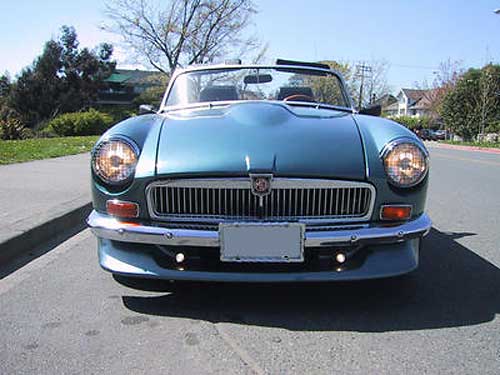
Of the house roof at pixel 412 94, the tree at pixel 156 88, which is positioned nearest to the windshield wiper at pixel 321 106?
the tree at pixel 156 88

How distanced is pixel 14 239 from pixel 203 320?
1.98 m

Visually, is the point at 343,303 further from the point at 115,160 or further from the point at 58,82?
the point at 58,82

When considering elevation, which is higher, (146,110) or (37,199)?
(146,110)

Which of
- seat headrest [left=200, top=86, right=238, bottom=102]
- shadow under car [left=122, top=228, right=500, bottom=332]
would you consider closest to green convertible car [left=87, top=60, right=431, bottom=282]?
shadow under car [left=122, top=228, right=500, bottom=332]

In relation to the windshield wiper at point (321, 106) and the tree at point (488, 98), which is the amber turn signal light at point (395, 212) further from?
the tree at point (488, 98)

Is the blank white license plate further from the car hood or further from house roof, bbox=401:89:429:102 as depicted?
house roof, bbox=401:89:429:102

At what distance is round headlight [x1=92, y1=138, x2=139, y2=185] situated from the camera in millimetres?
2666

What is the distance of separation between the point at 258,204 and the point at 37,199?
3784 millimetres

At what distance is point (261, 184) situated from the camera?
251 centimetres

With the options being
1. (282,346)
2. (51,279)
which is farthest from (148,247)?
(51,279)

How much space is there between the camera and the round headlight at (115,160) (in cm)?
267

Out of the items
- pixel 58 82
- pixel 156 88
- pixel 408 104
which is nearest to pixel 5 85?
pixel 58 82

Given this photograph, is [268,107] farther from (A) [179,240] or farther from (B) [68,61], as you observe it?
(B) [68,61]

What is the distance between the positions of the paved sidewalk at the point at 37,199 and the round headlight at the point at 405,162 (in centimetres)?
283
